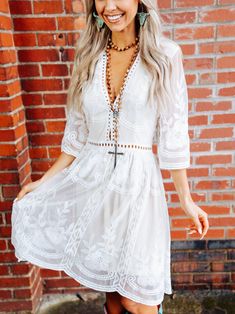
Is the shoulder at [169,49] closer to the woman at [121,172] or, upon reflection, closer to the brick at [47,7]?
the woman at [121,172]

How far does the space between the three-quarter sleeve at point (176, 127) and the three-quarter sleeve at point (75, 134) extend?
39 cm

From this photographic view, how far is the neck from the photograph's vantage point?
5.17ft

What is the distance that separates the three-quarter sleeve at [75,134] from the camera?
176cm

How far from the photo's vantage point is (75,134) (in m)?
1.78

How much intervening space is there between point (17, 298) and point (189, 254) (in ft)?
3.98

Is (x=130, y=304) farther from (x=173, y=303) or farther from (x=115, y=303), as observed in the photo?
(x=173, y=303)

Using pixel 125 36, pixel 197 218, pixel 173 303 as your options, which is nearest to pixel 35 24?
pixel 125 36

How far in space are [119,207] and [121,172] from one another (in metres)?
0.15

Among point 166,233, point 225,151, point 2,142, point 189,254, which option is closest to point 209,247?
point 189,254

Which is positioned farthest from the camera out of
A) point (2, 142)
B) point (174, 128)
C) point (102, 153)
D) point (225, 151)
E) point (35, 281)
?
point (35, 281)

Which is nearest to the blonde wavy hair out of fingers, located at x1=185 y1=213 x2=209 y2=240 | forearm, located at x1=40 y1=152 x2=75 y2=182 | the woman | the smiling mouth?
the woman

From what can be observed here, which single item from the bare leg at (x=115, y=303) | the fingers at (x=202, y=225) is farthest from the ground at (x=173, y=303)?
the fingers at (x=202, y=225)

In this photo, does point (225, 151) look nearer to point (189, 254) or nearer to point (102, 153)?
point (189, 254)

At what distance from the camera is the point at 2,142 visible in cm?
214
